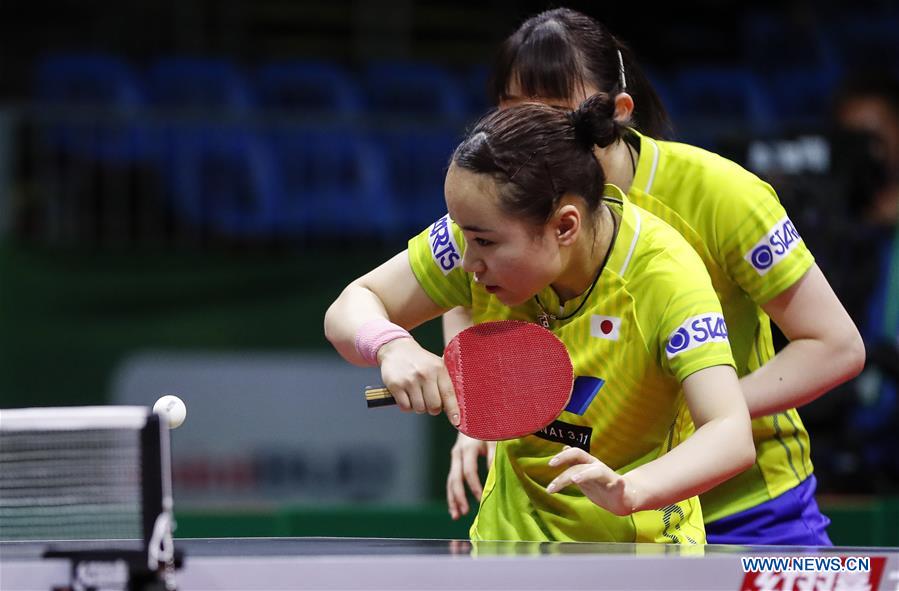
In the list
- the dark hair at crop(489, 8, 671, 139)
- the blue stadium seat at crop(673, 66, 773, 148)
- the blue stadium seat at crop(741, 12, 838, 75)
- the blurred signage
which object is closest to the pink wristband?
the dark hair at crop(489, 8, 671, 139)

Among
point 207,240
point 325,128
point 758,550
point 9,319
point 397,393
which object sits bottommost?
point 758,550

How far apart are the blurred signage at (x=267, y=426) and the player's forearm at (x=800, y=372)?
403cm

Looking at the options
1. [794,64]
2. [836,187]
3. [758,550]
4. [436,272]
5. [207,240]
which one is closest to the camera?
[758,550]

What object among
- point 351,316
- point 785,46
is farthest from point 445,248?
point 785,46

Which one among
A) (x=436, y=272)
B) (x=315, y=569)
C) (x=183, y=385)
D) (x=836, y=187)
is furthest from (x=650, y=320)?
(x=183, y=385)

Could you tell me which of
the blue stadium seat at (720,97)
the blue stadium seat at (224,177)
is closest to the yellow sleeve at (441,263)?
the blue stadium seat at (224,177)

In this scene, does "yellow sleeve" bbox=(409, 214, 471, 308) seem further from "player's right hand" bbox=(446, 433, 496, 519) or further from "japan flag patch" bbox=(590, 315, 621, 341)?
"player's right hand" bbox=(446, 433, 496, 519)

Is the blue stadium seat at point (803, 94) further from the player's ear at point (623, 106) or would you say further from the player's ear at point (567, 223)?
the player's ear at point (567, 223)

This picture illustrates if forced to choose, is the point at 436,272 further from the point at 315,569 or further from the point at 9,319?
the point at 9,319

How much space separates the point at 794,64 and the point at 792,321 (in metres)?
7.95

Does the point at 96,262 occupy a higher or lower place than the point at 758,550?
higher

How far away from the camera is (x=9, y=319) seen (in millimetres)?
6539

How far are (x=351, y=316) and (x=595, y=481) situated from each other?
2.29 ft

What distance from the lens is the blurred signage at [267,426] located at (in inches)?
265
